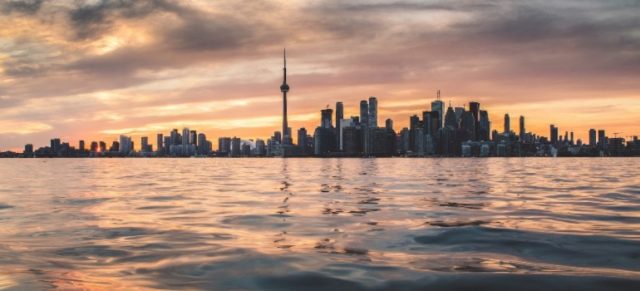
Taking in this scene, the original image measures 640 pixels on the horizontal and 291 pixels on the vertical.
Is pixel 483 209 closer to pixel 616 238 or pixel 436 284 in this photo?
pixel 616 238

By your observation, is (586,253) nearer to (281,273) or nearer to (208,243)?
(281,273)

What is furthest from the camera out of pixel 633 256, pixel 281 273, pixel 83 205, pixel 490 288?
pixel 83 205

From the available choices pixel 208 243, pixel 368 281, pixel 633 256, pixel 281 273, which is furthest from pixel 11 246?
pixel 633 256

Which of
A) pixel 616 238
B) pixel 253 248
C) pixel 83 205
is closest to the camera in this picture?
pixel 253 248

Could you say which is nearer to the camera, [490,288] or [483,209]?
[490,288]

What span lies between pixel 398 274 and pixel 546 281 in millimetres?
2898

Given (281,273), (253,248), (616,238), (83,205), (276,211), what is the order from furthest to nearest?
(83,205) < (276,211) < (616,238) < (253,248) < (281,273)

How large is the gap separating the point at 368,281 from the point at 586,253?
645cm

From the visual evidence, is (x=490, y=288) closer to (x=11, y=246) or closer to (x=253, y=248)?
(x=253, y=248)

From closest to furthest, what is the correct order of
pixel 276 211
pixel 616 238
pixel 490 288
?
pixel 490 288, pixel 616 238, pixel 276 211

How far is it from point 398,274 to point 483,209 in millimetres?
15196

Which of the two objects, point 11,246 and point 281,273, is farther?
point 11,246

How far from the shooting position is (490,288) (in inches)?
387

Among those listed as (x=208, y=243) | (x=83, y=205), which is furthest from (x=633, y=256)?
(x=83, y=205)
